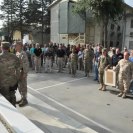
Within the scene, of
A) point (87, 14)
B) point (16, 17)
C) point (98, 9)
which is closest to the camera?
point (98, 9)

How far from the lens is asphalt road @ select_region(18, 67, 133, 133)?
7504 mm

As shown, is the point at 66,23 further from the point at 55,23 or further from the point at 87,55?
the point at 87,55

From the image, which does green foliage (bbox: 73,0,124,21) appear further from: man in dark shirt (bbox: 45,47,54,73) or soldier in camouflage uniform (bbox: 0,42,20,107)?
soldier in camouflage uniform (bbox: 0,42,20,107)

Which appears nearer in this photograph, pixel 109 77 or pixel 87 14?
pixel 109 77

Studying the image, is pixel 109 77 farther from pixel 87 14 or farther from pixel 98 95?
pixel 87 14

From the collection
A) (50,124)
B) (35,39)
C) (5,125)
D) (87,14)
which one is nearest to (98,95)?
(50,124)

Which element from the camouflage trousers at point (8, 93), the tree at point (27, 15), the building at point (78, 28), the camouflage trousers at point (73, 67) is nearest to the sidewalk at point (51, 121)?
the camouflage trousers at point (8, 93)

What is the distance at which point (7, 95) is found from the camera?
649 centimetres

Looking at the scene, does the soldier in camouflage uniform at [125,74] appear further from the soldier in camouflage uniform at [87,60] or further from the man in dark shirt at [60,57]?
the man in dark shirt at [60,57]

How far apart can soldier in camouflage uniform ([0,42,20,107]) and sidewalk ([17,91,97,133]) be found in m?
0.97

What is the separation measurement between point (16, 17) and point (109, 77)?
130 ft

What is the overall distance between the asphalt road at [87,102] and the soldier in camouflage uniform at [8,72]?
2197 millimetres

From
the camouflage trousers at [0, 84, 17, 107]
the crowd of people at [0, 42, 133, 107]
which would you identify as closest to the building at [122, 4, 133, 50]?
the crowd of people at [0, 42, 133, 107]

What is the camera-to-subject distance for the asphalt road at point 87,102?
295 inches
